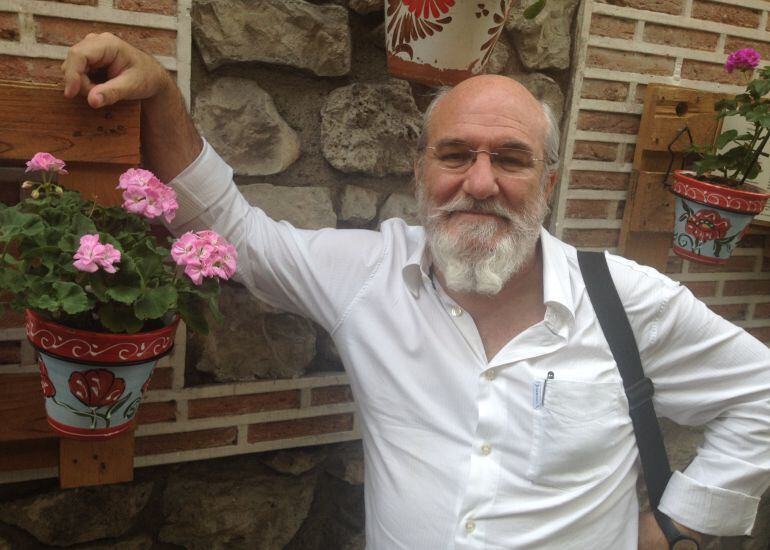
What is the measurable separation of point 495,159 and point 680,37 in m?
1.01

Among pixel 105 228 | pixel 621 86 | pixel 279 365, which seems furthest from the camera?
pixel 621 86

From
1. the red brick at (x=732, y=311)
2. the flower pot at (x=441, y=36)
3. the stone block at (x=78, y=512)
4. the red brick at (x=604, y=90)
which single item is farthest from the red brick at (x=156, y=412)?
the red brick at (x=732, y=311)

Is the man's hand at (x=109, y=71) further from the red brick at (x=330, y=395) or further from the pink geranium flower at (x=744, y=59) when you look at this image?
the pink geranium flower at (x=744, y=59)

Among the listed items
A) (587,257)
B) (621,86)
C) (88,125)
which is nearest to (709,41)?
(621,86)

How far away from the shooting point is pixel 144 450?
5.21ft

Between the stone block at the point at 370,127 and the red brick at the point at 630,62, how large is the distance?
1.96 ft

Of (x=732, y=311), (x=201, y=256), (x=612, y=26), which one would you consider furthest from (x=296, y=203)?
(x=732, y=311)

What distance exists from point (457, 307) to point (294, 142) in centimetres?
59

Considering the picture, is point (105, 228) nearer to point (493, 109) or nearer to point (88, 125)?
point (88, 125)

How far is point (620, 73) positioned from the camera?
197cm

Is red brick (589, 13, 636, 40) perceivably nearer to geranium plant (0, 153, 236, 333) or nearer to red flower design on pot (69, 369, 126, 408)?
geranium plant (0, 153, 236, 333)

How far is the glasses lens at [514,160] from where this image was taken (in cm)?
142

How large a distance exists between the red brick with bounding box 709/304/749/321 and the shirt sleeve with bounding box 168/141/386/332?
1.44m

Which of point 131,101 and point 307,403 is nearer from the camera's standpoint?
point 131,101
